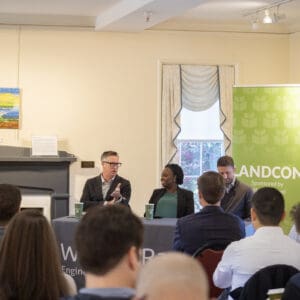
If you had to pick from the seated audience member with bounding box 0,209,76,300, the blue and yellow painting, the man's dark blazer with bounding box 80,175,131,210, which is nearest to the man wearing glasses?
the man's dark blazer with bounding box 80,175,131,210

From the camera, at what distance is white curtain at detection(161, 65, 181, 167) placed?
829 cm

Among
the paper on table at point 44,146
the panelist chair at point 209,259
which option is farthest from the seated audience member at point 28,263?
the paper on table at point 44,146

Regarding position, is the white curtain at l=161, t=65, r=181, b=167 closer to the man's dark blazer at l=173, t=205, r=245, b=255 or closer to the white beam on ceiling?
the white beam on ceiling

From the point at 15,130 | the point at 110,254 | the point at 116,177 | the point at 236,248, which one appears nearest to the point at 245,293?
the point at 236,248

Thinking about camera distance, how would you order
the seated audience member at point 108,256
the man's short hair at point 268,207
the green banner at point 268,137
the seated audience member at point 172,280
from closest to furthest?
1. the seated audience member at point 172,280
2. the seated audience member at point 108,256
3. the man's short hair at point 268,207
4. the green banner at point 268,137

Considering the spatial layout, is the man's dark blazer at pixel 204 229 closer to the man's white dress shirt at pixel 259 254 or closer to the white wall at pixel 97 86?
the man's white dress shirt at pixel 259 254

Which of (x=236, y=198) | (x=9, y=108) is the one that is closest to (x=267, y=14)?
(x=236, y=198)

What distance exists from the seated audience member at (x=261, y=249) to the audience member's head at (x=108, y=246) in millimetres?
1674

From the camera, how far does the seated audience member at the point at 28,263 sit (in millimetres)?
2348

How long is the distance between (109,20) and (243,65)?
2044mm

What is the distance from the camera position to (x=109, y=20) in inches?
293

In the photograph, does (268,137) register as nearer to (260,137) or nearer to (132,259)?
(260,137)

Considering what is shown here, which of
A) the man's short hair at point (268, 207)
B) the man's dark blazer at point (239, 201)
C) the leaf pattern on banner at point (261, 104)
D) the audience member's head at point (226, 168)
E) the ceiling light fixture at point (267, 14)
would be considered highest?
the ceiling light fixture at point (267, 14)

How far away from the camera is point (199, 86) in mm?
8406
